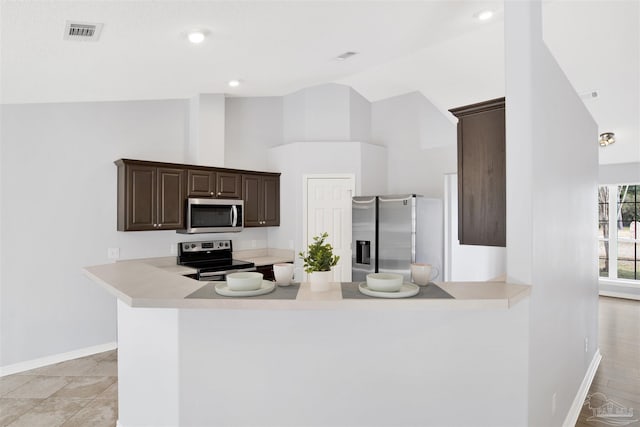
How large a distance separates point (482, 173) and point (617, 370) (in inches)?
108

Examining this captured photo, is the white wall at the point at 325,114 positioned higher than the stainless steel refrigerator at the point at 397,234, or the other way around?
the white wall at the point at 325,114

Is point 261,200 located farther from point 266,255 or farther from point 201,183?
point 201,183

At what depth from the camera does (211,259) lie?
15.5 ft

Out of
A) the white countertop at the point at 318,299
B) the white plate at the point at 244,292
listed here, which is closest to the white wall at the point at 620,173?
the white countertop at the point at 318,299

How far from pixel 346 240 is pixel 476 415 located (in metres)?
3.34

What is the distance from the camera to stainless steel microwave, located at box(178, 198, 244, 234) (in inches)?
170

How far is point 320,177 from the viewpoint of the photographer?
5.22 metres

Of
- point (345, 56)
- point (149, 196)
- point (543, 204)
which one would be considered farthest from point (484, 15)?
point (149, 196)

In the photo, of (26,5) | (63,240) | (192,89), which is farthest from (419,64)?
(63,240)

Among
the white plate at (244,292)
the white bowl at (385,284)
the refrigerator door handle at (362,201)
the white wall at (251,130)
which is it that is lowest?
the white plate at (244,292)

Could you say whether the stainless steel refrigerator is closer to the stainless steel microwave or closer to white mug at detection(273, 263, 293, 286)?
the stainless steel microwave

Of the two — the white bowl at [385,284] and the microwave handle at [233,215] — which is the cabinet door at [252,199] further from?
the white bowl at [385,284]

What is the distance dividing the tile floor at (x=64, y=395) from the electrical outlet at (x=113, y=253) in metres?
1.04

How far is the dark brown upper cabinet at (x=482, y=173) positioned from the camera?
2.26 metres
